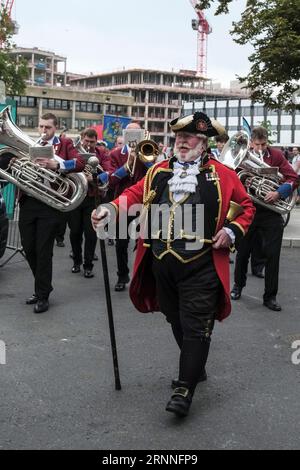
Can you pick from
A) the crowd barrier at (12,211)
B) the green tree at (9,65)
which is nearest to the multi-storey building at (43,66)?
the green tree at (9,65)

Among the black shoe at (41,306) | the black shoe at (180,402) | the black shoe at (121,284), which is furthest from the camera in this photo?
the black shoe at (121,284)

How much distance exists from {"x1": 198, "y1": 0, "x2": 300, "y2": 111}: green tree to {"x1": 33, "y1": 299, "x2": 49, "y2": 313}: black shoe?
415 inches

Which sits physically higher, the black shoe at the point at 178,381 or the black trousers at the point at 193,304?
the black trousers at the point at 193,304

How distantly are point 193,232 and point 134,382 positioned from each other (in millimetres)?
1198

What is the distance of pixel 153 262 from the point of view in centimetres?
412

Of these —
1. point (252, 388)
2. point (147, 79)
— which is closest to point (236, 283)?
point (252, 388)

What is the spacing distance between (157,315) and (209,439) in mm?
2616

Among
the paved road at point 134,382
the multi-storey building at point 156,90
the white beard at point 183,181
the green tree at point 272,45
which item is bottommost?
the paved road at point 134,382

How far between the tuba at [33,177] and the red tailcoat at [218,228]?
7.22ft

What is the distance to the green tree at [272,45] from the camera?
14.7m

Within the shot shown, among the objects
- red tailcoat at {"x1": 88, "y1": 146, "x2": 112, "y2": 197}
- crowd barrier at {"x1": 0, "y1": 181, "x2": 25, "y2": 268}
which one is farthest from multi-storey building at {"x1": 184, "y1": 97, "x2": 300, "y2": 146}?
red tailcoat at {"x1": 88, "y1": 146, "x2": 112, "y2": 197}

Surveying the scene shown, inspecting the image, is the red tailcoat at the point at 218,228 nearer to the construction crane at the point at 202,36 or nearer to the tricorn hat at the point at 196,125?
the tricorn hat at the point at 196,125

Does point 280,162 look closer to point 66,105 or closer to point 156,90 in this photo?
point 66,105

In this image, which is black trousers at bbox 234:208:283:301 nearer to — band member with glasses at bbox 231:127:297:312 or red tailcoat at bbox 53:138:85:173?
band member with glasses at bbox 231:127:297:312
